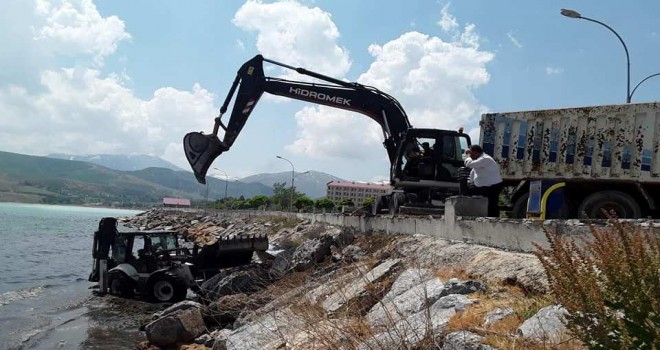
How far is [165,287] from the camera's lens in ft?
52.4

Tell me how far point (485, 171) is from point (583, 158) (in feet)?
6.38

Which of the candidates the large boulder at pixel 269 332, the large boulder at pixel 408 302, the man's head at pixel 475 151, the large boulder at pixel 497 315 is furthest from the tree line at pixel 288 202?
the large boulder at pixel 497 315

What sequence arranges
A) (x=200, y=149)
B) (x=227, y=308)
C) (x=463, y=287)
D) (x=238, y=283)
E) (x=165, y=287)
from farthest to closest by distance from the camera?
(x=200, y=149), (x=165, y=287), (x=238, y=283), (x=227, y=308), (x=463, y=287)

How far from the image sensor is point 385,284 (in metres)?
7.46

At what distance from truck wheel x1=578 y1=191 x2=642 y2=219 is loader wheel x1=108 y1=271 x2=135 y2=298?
12071 millimetres

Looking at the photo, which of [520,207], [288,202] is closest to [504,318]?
[520,207]

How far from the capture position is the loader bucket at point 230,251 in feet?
58.0

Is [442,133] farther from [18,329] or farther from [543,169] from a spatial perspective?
[18,329]

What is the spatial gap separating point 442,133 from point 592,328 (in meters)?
10.8

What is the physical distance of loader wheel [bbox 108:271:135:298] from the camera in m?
16.1

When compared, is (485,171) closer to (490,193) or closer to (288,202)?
(490,193)

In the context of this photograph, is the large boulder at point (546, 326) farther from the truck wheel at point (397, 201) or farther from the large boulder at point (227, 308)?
the truck wheel at point (397, 201)

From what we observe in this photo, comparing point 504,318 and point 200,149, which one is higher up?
point 200,149

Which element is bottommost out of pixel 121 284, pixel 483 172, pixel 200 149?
pixel 121 284
